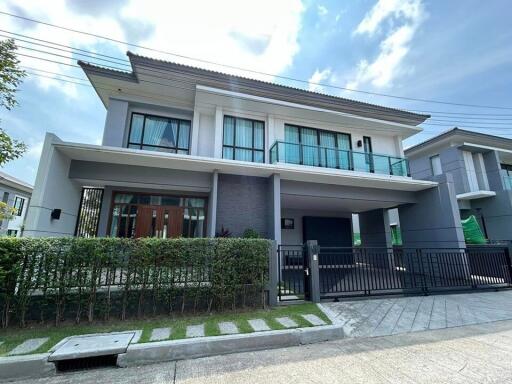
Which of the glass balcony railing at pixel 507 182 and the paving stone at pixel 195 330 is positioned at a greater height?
the glass balcony railing at pixel 507 182

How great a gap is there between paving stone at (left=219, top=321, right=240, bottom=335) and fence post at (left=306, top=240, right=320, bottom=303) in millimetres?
2546

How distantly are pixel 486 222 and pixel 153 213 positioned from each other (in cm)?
1841

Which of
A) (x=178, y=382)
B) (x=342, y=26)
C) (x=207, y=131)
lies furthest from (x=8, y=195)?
(x=342, y=26)

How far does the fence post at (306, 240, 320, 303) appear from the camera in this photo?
610cm

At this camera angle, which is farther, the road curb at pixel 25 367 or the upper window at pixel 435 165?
the upper window at pixel 435 165

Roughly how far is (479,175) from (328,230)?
10.2 metres

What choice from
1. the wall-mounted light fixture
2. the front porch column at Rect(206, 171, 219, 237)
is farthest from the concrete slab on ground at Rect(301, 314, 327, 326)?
the wall-mounted light fixture

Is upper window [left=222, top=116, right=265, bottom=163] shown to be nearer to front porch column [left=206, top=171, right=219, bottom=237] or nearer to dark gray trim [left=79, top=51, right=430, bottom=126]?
dark gray trim [left=79, top=51, right=430, bottom=126]

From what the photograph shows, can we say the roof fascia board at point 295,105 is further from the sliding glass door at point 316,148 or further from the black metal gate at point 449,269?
the black metal gate at point 449,269

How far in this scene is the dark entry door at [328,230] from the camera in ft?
43.8

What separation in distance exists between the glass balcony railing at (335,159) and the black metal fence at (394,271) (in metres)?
3.75

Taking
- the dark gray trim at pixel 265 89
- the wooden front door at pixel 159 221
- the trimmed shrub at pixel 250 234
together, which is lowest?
the trimmed shrub at pixel 250 234

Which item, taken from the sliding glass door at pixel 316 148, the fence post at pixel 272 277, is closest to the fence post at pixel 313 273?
the fence post at pixel 272 277

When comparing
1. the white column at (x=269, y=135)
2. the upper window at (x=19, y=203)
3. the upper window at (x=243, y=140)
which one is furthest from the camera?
the upper window at (x=19, y=203)
